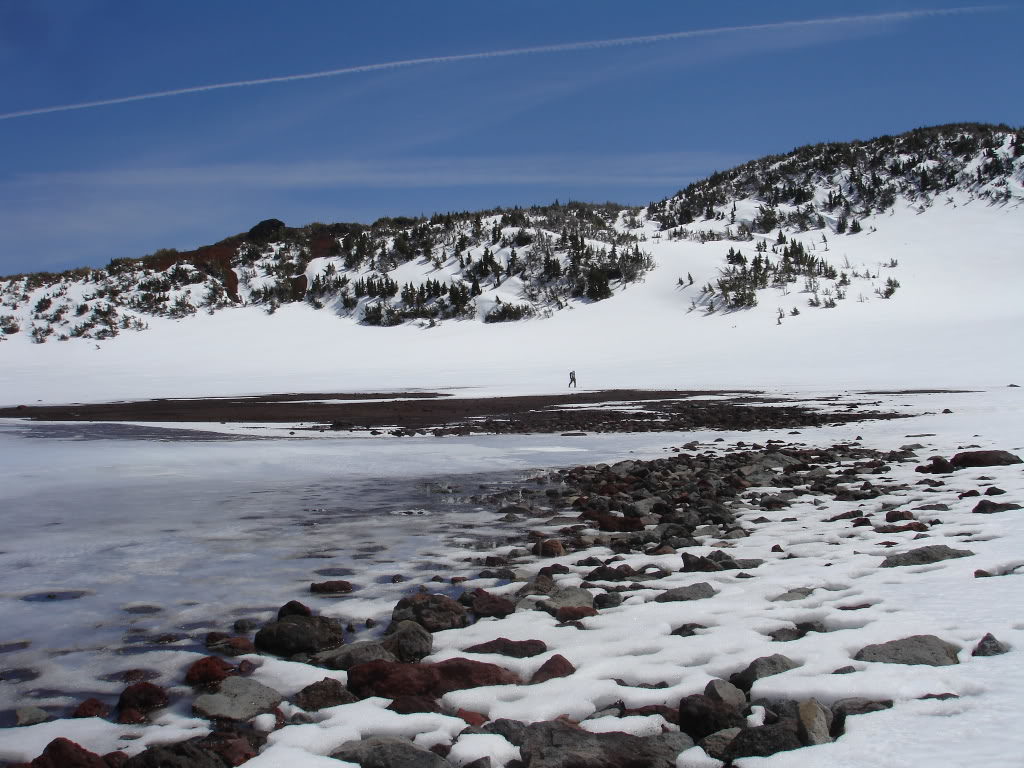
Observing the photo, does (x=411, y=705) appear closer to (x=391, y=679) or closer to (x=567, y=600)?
(x=391, y=679)

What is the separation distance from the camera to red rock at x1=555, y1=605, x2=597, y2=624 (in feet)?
14.9

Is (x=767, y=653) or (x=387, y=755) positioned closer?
(x=387, y=755)

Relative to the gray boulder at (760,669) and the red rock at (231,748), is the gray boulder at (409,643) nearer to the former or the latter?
the red rock at (231,748)

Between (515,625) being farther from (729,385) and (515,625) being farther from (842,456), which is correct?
(729,385)

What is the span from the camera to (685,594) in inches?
189

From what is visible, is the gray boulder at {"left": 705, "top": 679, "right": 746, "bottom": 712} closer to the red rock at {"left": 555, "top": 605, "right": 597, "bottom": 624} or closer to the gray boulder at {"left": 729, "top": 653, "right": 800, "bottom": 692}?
the gray boulder at {"left": 729, "top": 653, "right": 800, "bottom": 692}

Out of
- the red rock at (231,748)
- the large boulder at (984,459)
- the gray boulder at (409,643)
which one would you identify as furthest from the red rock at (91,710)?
the large boulder at (984,459)

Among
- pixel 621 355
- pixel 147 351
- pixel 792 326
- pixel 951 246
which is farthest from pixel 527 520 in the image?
pixel 951 246

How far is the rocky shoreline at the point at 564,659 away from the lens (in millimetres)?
2918

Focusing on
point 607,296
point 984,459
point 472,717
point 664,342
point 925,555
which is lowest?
point 472,717

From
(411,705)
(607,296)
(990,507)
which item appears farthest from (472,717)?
(607,296)

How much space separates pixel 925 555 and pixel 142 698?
188 inches

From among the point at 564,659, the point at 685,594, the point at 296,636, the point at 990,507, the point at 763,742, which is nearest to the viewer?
the point at 763,742

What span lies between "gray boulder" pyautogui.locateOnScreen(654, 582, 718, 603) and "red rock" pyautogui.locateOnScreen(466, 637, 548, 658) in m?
1.02
